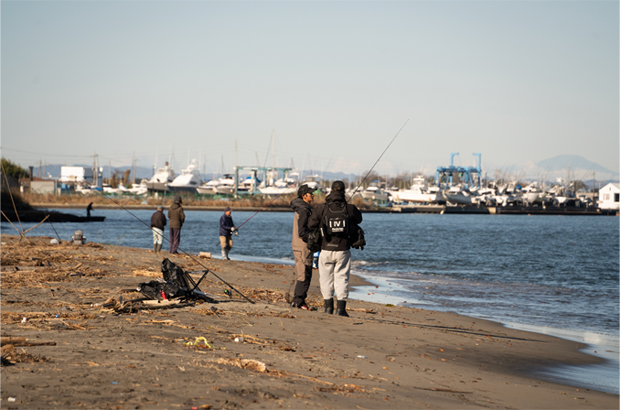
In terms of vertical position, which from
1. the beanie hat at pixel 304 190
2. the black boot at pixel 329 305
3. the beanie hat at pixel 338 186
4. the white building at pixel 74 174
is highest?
the white building at pixel 74 174

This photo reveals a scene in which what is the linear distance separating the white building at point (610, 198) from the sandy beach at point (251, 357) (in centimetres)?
13295

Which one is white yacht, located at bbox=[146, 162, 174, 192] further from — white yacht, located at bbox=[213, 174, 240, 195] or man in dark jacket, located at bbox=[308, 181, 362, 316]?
man in dark jacket, located at bbox=[308, 181, 362, 316]

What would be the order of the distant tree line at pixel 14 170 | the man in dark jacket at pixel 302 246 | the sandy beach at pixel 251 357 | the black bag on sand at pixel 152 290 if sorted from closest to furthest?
the sandy beach at pixel 251 357
the black bag on sand at pixel 152 290
the man in dark jacket at pixel 302 246
the distant tree line at pixel 14 170

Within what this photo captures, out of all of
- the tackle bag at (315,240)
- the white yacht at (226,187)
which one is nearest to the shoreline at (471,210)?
the white yacht at (226,187)

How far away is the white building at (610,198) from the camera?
416 ft

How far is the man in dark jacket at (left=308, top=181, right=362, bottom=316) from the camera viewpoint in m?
8.12

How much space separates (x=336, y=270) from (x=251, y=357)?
9.70 feet

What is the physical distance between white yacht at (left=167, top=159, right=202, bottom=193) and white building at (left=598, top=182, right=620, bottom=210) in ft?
307

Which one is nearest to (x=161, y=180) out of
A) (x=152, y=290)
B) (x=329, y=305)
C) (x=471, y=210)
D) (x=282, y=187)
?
(x=282, y=187)

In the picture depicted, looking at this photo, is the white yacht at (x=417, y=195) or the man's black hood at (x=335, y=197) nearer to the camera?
the man's black hood at (x=335, y=197)

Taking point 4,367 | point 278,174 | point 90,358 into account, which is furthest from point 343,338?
point 278,174

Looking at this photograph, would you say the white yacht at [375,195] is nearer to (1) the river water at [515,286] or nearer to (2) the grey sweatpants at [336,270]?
(1) the river water at [515,286]

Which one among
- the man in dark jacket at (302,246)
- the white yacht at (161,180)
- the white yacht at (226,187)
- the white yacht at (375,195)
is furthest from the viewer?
the white yacht at (375,195)

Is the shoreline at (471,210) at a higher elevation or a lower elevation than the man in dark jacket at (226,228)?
lower
